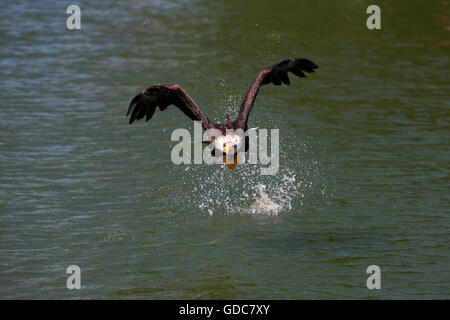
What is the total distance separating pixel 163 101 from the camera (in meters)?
11.8

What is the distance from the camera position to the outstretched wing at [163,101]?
37.9 feet

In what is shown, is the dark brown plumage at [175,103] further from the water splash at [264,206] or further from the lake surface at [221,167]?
the water splash at [264,206]

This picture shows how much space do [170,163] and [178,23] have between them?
11035mm

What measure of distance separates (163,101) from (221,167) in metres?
3.93

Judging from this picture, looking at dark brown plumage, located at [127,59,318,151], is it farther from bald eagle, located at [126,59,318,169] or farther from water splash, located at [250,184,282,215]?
water splash, located at [250,184,282,215]

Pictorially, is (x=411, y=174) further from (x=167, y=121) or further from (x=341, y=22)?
(x=341, y=22)

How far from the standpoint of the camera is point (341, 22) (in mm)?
26125

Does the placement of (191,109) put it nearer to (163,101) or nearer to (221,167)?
(163,101)

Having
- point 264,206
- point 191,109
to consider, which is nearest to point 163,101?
point 191,109

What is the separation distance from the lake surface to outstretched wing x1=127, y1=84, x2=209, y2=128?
1.92 meters

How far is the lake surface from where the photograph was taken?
11266mm
